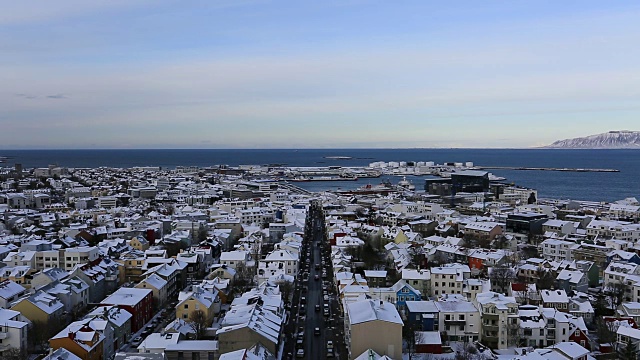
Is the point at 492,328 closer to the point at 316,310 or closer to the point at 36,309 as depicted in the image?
the point at 316,310

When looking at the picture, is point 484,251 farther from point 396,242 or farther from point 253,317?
point 253,317

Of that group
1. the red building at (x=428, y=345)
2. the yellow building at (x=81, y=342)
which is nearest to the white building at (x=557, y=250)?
the red building at (x=428, y=345)

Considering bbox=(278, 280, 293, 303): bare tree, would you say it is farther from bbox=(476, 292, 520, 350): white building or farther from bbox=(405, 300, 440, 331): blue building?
bbox=(476, 292, 520, 350): white building

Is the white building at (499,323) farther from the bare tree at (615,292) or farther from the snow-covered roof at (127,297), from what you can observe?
the snow-covered roof at (127,297)

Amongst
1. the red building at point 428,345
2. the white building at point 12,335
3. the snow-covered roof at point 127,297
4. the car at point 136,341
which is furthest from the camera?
the snow-covered roof at point 127,297

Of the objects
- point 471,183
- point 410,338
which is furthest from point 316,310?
point 471,183

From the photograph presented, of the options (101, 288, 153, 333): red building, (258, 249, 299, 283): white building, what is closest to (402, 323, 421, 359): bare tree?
(258, 249, 299, 283): white building
